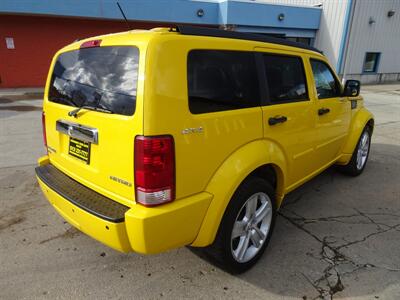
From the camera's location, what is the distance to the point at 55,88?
286 cm

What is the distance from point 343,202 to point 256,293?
2.12 metres

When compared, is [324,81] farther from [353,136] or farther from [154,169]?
[154,169]

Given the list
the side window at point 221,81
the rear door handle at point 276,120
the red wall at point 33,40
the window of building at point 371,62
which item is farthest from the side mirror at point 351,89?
the window of building at point 371,62

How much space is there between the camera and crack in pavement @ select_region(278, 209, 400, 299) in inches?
101

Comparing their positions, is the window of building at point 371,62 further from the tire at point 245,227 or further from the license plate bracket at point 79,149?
the license plate bracket at point 79,149

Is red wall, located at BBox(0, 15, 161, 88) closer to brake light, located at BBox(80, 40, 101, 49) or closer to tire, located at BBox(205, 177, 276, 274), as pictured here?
→ brake light, located at BBox(80, 40, 101, 49)

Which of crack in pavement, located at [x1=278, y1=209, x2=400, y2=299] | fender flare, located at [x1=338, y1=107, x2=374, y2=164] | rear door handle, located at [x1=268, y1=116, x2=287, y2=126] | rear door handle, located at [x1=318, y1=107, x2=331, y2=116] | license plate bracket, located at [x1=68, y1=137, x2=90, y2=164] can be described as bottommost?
crack in pavement, located at [x1=278, y1=209, x2=400, y2=299]

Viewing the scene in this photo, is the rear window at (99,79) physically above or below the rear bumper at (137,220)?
above

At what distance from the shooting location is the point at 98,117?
221cm

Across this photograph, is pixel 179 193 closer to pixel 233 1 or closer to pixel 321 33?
pixel 233 1

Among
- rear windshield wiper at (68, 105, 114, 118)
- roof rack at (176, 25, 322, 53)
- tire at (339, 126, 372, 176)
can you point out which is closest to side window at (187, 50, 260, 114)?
roof rack at (176, 25, 322, 53)

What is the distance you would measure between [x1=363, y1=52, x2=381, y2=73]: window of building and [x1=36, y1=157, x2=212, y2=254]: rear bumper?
22107 millimetres

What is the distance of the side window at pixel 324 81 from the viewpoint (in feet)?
11.7

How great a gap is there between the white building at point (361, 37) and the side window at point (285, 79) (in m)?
16.4
